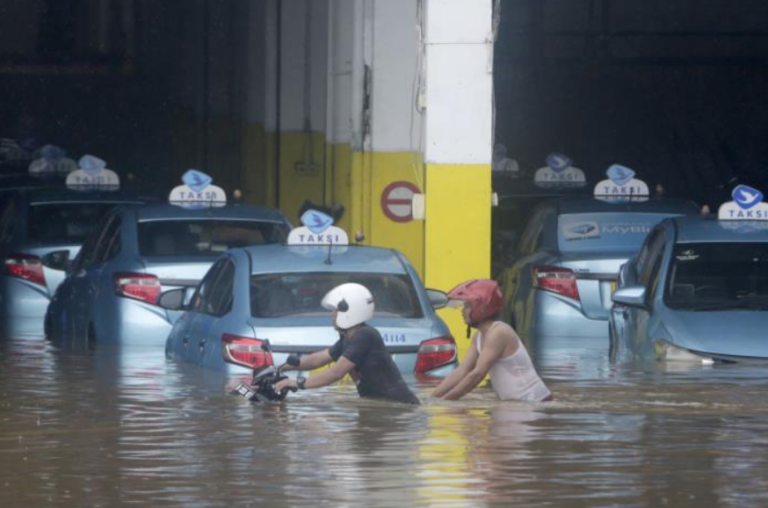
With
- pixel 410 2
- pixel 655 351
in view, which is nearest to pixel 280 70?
pixel 410 2

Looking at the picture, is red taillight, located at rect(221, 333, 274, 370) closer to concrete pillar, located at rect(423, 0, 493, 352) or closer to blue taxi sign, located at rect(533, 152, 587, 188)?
concrete pillar, located at rect(423, 0, 493, 352)

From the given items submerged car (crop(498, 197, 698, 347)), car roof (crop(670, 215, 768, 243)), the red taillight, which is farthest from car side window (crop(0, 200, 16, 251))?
the red taillight

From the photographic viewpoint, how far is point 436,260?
1575 centimetres

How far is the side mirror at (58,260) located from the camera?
16.9 m

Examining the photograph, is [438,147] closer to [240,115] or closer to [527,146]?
[240,115]

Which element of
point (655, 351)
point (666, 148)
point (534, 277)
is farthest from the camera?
point (666, 148)

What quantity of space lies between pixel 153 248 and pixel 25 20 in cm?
2654

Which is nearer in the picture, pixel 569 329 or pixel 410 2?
pixel 569 329

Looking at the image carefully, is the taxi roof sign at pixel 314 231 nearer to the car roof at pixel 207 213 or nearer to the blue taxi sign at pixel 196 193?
the car roof at pixel 207 213

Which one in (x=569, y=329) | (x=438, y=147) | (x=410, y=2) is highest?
(x=410, y=2)

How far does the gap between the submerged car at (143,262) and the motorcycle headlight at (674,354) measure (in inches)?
136

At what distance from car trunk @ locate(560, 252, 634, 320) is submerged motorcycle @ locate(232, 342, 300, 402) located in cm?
580

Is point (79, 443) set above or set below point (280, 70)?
below

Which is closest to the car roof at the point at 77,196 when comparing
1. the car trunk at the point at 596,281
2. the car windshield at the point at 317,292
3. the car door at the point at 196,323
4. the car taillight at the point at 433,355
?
the car trunk at the point at 596,281
